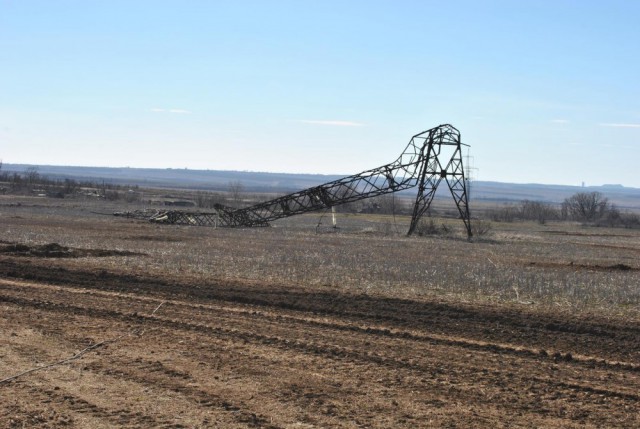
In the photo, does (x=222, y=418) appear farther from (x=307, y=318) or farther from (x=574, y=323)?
(x=574, y=323)

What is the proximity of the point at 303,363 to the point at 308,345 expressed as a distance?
1199 mm

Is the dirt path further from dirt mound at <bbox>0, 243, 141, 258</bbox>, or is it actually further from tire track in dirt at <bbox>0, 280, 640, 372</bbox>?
dirt mound at <bbox>0, 243, 141, 258</bbox>

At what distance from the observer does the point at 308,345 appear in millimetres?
12812

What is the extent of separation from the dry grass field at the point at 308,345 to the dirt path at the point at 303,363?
0.13 ft

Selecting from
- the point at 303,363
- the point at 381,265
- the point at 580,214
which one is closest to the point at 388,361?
the point at 303,363

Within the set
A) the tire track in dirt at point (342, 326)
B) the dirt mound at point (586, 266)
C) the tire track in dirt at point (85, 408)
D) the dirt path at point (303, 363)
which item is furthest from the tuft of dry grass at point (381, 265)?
the tire track in dirt at point (85, 408)

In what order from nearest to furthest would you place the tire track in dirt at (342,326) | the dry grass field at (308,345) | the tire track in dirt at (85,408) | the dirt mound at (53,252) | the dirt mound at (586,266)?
1. the tire track in dirt at (85,408)
2. the dry grass field at (308,345)
3. the tire track in dirt at (342,326)
4. the dirt mound at (53,252)
5. the dirt mound at (586,266)

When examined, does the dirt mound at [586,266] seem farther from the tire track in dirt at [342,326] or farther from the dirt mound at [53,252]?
the tire track in dirt at [342,326]

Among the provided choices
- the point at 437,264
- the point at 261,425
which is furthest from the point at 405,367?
the point at 437,264

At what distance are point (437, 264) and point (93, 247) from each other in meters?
12.9

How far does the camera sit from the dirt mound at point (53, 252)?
25.9 m

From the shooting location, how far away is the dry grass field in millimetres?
9445

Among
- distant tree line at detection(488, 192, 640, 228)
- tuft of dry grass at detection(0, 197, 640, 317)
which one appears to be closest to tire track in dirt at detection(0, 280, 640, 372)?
tuft of dry grass at detection(0, 197, 640, 317)

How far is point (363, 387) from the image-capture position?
10.4 metres
